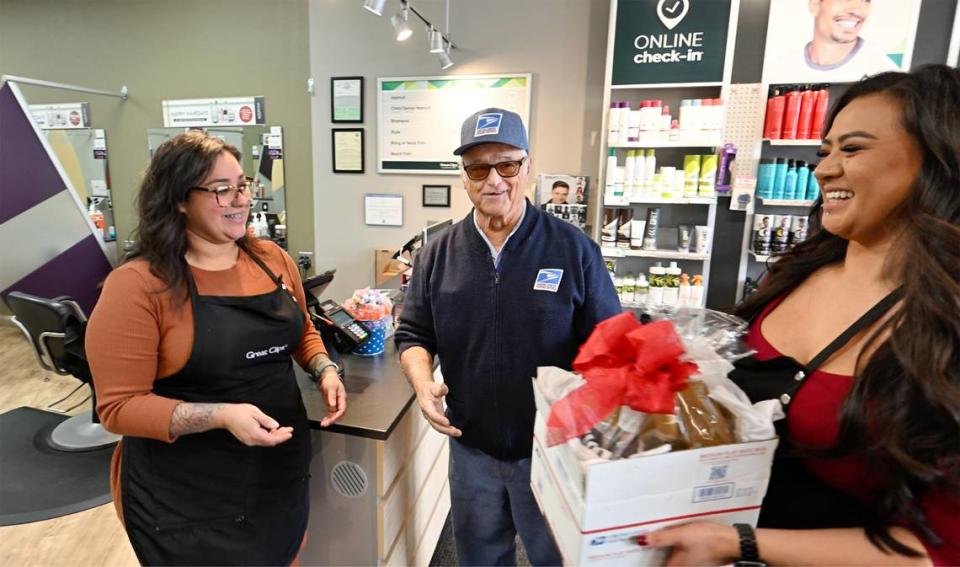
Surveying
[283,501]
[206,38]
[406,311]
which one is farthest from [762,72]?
[206,38]

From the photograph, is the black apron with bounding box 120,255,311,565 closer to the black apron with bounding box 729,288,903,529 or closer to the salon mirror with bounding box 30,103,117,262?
the black apron with bounding box 729,288,903,529

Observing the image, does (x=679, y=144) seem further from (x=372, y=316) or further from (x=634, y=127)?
(x=372, y=316)

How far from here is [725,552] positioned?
0.71 metres

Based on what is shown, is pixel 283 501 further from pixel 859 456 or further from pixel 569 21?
pixel 569 21

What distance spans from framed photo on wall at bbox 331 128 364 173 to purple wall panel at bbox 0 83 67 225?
1.90 meters

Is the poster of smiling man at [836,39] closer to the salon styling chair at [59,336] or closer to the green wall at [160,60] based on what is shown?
the green wall at [160,60]

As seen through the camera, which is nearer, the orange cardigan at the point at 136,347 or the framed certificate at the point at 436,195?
the orange cardigan at the point at 136,347

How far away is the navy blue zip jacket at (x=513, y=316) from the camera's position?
1282 millimetres

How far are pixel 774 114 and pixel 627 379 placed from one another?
2874 millimetres

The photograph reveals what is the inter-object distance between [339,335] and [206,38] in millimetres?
3746

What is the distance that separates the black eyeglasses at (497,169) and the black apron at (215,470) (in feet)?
2.21

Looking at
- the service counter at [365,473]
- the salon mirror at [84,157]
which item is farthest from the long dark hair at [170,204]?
the salon mirror at [84,157]

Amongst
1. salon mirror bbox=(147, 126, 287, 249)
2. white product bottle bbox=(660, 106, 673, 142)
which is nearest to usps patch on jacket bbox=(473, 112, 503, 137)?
white product bottle bbox=(660, 106, 673, 142)

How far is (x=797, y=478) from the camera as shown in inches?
32.0
